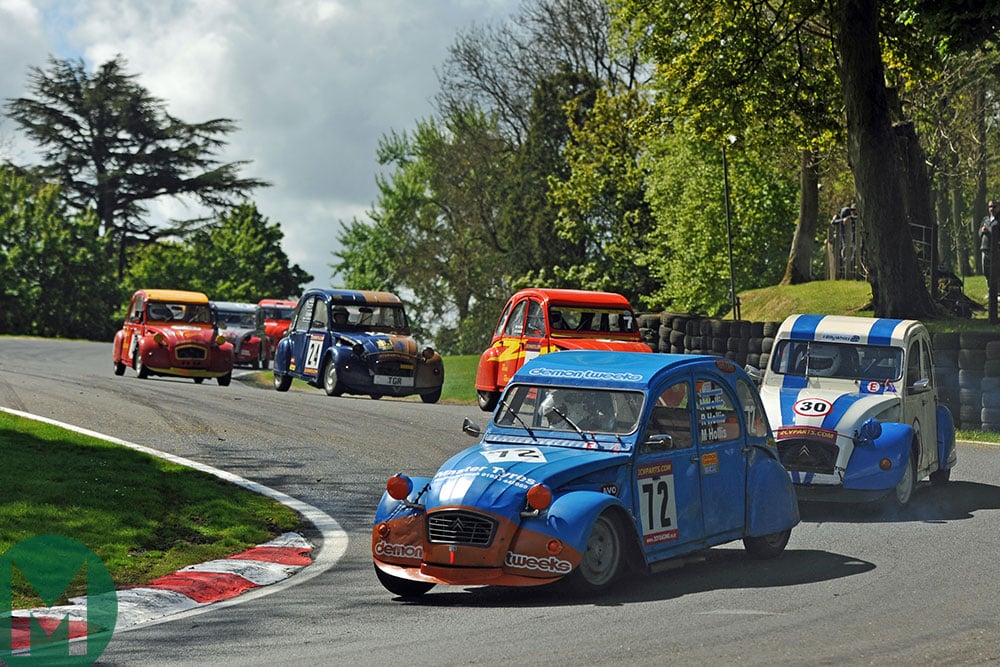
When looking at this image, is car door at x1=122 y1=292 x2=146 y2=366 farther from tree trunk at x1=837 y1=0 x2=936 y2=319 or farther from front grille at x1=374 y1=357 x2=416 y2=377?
tree trunk at x1=837 y1=0 x2=936 y2=319

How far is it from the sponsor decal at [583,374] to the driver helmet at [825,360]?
536 centimetres

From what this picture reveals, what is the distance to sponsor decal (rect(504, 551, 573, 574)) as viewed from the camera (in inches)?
343

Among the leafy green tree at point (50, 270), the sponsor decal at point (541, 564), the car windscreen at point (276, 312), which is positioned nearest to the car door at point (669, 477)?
the sponsor decal at point (541, 564)

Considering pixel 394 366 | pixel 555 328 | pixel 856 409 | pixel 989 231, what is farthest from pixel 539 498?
pixel 989 231

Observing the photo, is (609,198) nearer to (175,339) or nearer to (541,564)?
(175,339)

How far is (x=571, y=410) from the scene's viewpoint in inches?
397

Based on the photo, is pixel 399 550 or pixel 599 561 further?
pixel 399 550

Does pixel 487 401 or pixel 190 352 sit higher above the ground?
pixel 190 352

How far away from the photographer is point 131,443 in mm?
16391

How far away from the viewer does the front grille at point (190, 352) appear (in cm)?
2950

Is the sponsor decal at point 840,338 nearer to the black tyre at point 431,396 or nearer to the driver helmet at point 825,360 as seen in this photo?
the driver helmet at point 825,360

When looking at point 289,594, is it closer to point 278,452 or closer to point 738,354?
point 278,452

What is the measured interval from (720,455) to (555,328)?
1170 cm

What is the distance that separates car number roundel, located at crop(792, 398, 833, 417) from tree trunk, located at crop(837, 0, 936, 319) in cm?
1369
